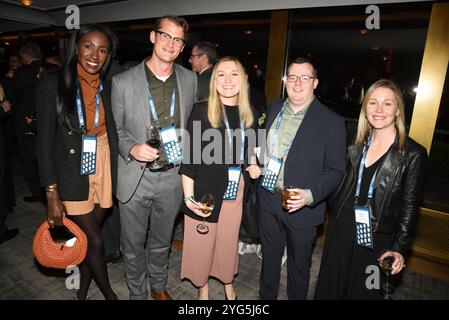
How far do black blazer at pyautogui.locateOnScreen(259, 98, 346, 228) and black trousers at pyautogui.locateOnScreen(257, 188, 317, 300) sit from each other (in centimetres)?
22

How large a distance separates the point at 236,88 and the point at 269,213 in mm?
975

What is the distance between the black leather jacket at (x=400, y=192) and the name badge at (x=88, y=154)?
191 centimetres

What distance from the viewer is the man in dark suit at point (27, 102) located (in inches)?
169

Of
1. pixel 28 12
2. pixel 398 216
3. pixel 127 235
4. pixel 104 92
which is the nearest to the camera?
pixel 398 216

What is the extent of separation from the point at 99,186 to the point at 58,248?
496 millimetres

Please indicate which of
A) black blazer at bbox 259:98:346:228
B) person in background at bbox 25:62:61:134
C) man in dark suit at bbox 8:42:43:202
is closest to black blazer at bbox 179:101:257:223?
black blazer at bbox 259:98:346:228

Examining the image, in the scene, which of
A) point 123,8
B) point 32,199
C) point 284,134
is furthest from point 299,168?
point 123,8

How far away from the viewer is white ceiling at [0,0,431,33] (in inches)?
148

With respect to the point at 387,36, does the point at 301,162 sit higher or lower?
lower

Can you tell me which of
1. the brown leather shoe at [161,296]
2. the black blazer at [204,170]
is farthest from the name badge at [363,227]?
the brown leather shoe at [161,296]

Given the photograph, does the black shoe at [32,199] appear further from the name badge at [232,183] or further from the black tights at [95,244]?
the name badge at [232,183]

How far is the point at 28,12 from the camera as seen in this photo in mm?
6328

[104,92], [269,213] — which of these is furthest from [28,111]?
[269,213]
